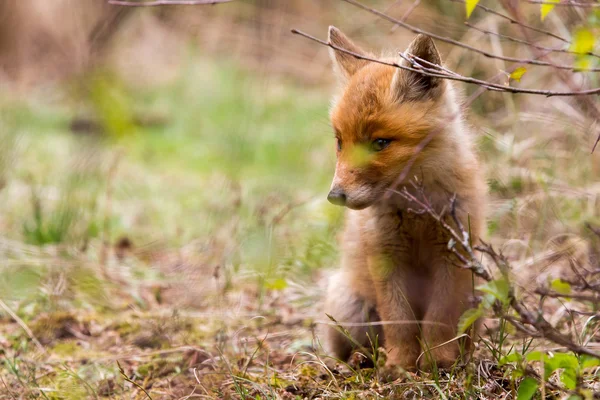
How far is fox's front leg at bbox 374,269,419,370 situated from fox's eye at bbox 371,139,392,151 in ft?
2.28

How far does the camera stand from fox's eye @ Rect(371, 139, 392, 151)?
3.59 m

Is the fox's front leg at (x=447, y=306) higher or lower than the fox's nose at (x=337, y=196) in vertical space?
lower

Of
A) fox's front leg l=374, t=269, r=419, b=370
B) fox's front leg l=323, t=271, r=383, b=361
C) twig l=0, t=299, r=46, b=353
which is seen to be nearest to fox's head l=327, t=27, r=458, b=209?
fox's front leg l=374, t=269, r=419, b=370

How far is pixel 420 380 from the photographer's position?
3.30m

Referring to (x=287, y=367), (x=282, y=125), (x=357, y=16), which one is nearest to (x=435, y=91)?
(x=287, y=367)

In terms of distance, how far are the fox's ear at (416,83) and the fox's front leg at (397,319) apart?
3.18 ft

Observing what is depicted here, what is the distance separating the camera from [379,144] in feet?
11.8

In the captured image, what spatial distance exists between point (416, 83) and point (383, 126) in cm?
36

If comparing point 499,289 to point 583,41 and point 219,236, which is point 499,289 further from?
point 219,236

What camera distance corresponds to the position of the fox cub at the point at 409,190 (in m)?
3.58

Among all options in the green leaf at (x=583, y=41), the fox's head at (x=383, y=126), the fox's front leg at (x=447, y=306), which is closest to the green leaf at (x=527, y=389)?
the fox's front leg at (x=447, y=306)

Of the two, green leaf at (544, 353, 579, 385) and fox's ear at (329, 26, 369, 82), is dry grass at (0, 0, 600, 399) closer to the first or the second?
green leaf at (544, 353, 579, 385)

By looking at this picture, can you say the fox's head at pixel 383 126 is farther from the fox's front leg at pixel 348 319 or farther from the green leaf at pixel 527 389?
the green leaf at pixel 527 389

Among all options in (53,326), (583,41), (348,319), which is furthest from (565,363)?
(53,326)
